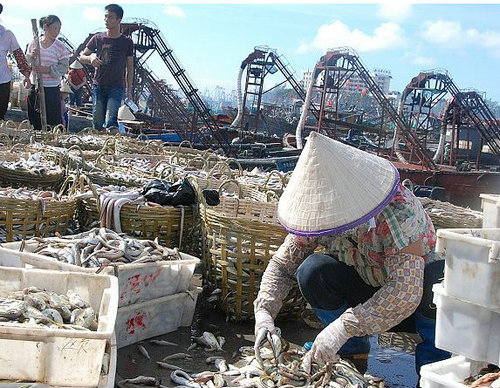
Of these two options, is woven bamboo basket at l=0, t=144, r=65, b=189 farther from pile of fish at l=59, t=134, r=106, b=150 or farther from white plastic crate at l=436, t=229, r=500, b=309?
white plastic crate at l=436, t=229, r=500, b=309

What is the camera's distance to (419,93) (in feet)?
82.8

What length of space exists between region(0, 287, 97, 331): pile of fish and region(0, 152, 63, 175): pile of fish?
343 cm

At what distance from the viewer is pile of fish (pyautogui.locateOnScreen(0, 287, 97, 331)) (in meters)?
2.63

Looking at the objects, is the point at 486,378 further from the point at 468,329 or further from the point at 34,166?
the point at 34,166

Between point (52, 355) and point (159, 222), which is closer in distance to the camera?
point (52, 355)

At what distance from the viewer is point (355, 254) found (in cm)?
340

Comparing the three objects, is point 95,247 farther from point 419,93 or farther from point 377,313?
point 419,93

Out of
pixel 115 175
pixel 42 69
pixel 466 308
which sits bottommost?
pixel 466 308

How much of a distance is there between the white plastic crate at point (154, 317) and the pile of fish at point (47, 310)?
68 cm

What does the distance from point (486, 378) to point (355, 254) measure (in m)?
1.19

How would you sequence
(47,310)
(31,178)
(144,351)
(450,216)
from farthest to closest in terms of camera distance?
(31,178), (450,216), (144,351), (47,310)

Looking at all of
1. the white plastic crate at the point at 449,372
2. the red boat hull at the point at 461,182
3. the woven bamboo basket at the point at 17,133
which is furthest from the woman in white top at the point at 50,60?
the red boat hull at the point at 461,182

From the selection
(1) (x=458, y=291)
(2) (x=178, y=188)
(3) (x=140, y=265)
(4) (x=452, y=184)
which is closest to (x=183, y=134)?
(4) (x=452, y=184)

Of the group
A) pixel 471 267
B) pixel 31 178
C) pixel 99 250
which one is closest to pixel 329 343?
pixel 471 267
